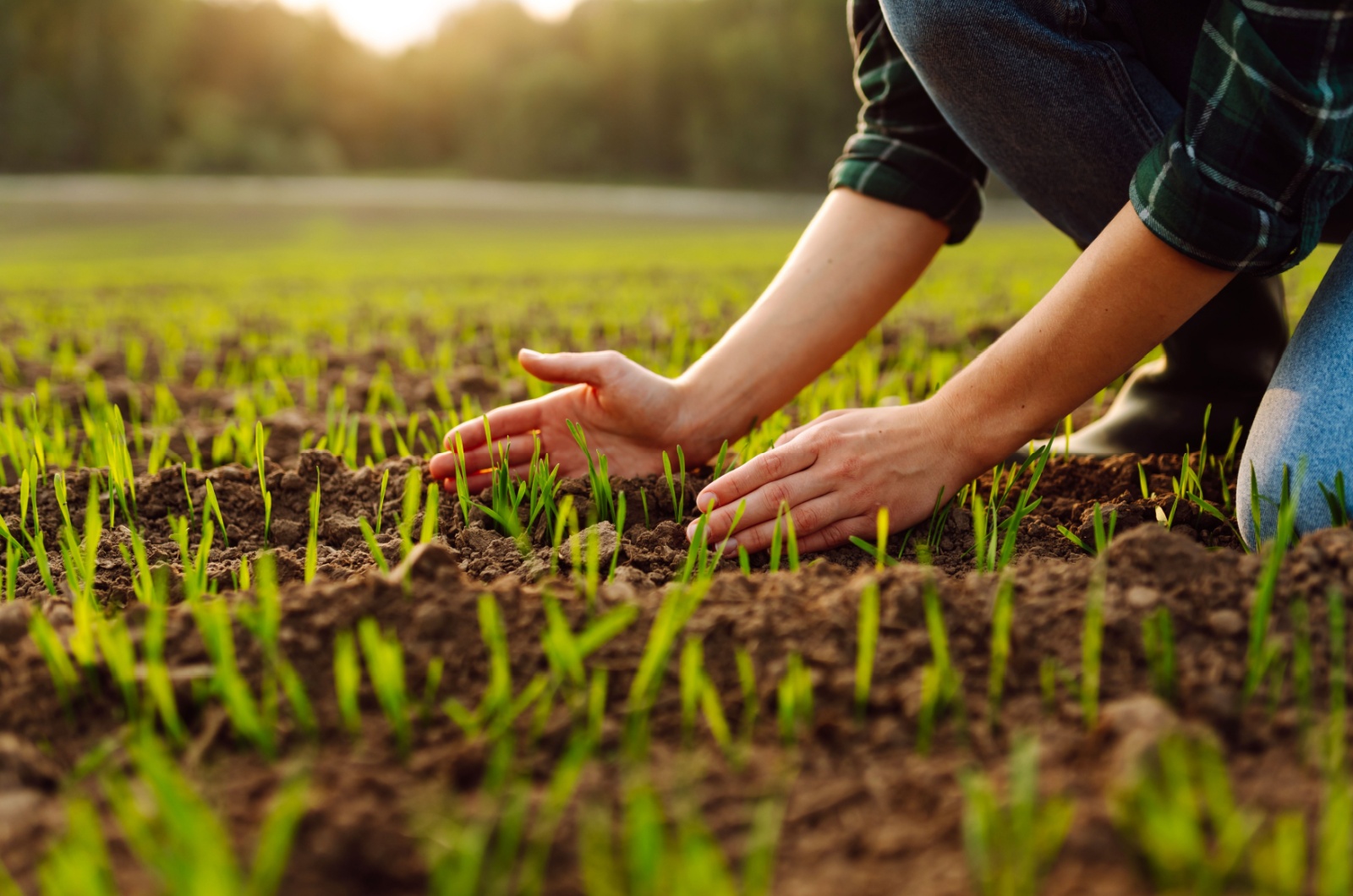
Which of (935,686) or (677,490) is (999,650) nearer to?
(935,686)

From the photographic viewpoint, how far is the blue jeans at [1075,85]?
154 centimetres

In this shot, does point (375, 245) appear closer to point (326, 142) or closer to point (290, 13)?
point (326, 142)

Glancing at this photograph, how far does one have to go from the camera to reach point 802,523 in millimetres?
1438

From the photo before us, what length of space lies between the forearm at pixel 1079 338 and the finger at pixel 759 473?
0.77 ft

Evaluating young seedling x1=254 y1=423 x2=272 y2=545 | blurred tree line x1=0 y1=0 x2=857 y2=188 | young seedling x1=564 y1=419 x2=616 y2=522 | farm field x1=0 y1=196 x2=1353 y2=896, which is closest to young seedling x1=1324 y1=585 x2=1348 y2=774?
farm field x1=0 y1=196 x2=1353 y2=896

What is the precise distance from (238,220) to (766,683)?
19755 mm

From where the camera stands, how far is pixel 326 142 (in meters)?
42.5

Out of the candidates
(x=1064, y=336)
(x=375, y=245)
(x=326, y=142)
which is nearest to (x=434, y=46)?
(x=326, y=142)

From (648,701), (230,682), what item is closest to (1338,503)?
(648,701)

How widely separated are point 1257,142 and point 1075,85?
466mm

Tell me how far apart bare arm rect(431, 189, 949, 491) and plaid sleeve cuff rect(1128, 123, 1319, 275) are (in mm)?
621

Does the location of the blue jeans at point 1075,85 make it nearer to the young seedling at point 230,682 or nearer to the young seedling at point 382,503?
the young seedling at point 382,503

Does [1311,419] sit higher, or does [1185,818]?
[1311,419]

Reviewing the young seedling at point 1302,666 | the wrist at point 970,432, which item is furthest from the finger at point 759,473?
the young seedling at point 1302,666
